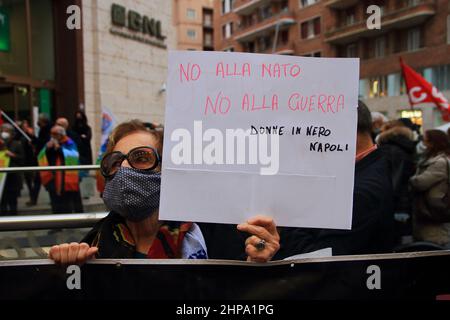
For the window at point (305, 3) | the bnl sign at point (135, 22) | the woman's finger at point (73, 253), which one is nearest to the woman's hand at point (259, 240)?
the woman's finger at point (73, 253)

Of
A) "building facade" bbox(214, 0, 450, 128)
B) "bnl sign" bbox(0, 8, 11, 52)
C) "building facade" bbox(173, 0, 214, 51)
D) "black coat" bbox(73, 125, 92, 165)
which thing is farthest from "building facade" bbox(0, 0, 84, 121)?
"building facade" bbox(173, 0, 214, 51)

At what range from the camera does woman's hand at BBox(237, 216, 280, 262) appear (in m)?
1.46

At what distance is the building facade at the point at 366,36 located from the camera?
1363cm

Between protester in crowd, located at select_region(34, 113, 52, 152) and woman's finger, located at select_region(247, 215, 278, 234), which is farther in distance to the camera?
protester in crowd, located at select_region(34, 113, 52, 152)

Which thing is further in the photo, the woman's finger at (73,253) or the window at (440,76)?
the window at (440,76)

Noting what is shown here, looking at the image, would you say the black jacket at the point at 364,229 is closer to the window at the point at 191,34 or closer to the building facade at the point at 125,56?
the building facade at the point at 125,56

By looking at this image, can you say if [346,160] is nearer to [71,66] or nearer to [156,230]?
[156,230]

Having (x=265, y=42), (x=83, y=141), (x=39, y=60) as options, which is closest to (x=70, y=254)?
(x=83, y=141)

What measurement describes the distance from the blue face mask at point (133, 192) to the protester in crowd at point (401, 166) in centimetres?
348

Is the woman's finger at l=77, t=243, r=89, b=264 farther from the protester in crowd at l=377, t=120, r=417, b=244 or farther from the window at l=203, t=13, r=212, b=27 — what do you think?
the window at l=203, t=13, r=212, b=27

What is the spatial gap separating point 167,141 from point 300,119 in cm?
44

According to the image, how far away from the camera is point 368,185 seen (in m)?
2.20

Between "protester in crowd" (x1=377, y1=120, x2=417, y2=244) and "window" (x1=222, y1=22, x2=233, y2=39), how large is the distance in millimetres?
41679

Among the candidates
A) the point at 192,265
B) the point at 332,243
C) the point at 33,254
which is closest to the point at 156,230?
the point at 192,265
